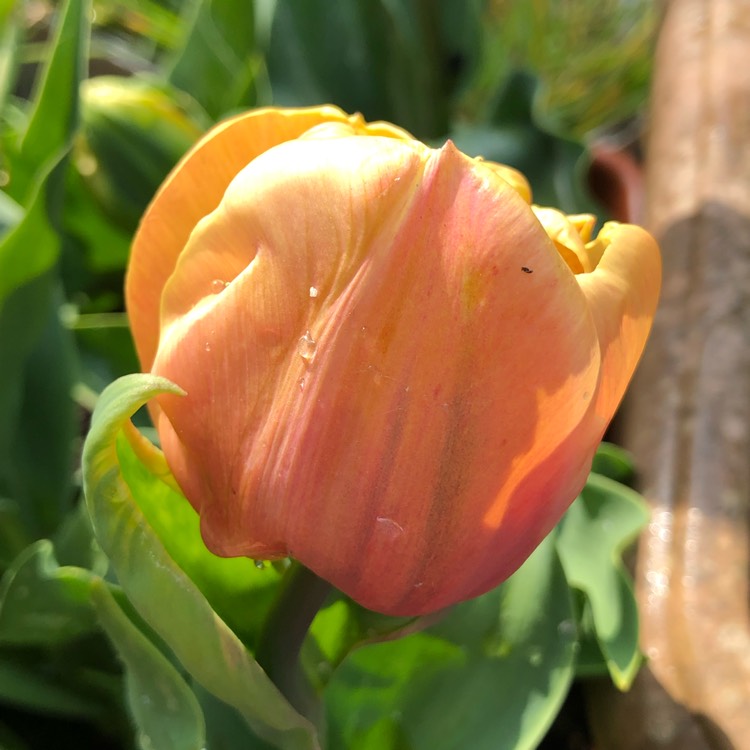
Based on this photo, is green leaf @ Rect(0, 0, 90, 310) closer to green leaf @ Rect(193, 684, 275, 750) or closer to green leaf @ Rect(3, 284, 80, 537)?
green leaf @ Rect(3, 284, 80, 537)

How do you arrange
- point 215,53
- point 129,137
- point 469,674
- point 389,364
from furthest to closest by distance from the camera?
point 215,53 → point 129,137 → point 469,674 → point 389,364

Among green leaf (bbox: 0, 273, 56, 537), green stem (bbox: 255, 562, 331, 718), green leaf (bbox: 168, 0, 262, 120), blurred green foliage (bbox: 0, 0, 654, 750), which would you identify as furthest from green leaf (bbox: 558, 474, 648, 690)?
green leaf (bbox: 168, 0, 262, 120)

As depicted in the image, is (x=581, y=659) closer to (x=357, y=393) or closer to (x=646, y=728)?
(x=646, y=728)

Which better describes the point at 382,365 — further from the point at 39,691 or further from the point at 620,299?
the point at 39,691

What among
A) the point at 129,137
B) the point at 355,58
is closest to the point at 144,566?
the point at 129,137

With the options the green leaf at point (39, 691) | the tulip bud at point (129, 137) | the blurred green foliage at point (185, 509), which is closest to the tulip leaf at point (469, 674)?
the blurred green foliage at point (185, 509)
